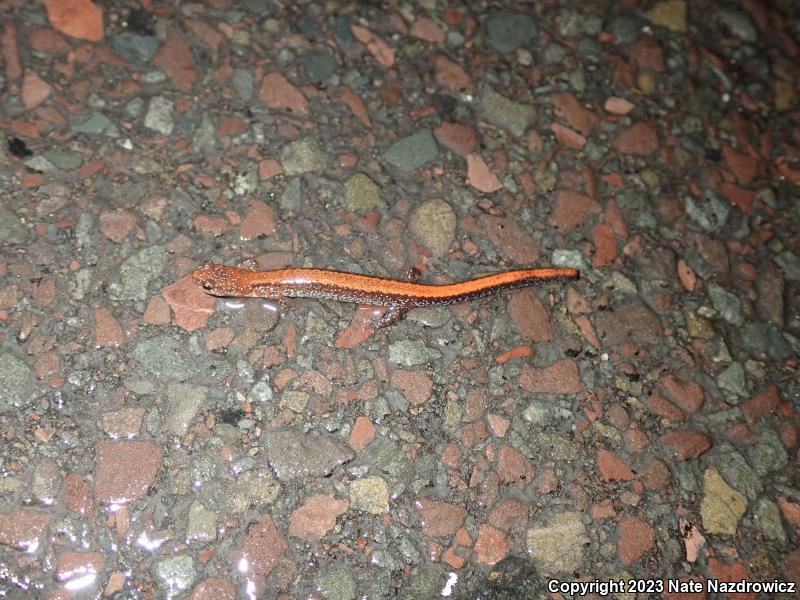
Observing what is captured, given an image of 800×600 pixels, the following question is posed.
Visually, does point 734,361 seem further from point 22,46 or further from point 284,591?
point 22,46

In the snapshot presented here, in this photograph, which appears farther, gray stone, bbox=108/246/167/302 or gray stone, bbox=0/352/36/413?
gray stone, bbox=108/246/167/302

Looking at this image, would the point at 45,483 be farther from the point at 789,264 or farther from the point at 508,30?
the point at 789,264

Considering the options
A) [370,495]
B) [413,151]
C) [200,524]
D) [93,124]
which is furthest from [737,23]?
[200,524]

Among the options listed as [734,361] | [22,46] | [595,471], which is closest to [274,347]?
[595,471]

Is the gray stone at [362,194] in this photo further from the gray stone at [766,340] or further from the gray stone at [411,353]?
the gray stone at [766,340]

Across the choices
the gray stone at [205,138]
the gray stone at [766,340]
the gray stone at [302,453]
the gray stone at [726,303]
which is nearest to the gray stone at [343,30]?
the gray stone at [205,138]

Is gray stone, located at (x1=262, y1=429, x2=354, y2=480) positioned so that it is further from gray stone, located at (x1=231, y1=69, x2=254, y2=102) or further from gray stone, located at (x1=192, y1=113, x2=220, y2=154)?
gray stone, located at (x1=231, y1=69, x2=254, y2=102)

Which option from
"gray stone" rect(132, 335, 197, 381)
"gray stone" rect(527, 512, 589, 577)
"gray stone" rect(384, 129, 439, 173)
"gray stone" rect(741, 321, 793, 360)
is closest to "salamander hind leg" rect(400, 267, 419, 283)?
"gray stone" rect(384, 129, 439, 173)
